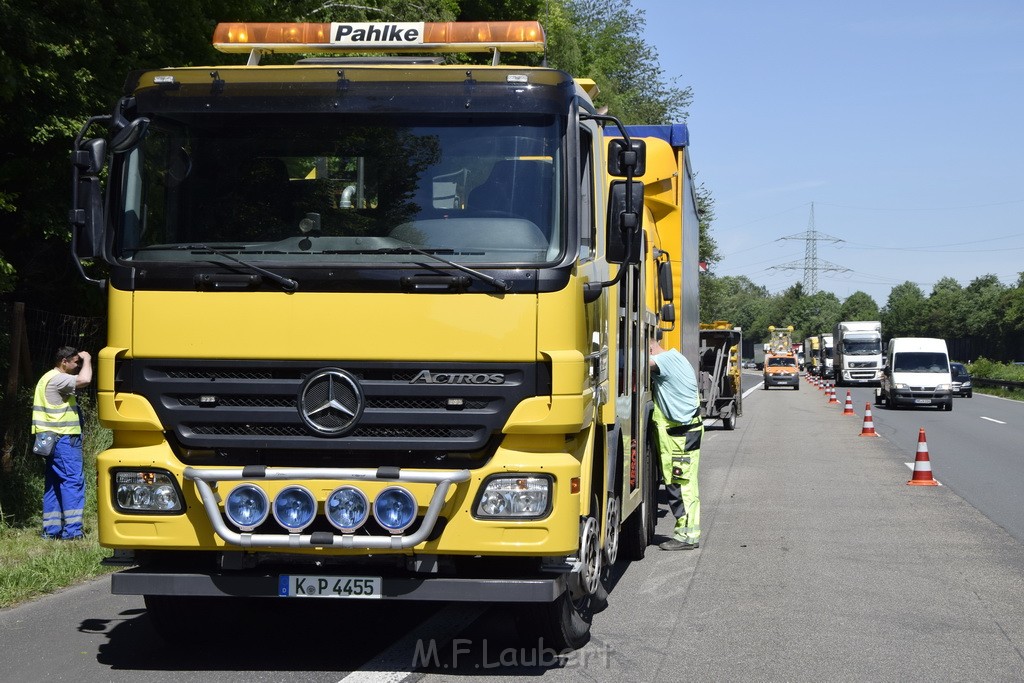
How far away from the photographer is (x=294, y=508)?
19.1ft

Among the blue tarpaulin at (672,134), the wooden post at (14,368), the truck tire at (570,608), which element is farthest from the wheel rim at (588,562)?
the wooden post at (14,368)

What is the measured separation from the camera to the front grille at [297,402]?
231 inches

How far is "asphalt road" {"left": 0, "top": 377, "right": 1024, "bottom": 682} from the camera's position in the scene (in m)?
6.27

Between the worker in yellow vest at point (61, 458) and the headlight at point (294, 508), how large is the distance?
5461 millimetres

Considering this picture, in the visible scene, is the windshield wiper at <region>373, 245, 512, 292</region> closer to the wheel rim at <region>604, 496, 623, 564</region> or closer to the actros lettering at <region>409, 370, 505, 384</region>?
the actros lettering at <region>409, 370, 505, 384</region>

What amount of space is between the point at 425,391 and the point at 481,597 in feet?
3.25

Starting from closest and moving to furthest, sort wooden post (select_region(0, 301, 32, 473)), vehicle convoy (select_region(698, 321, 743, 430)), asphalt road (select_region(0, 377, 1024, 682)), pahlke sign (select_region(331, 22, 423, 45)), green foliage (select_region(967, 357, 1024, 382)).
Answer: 1. asphalt road (select_region(0, 377, 1024, 682))
2. pahlke sign (select_region(331, 22, 423, 45))
3. wooden post (select_region(0, 301, 32, 473))
4. vehicle convoy (select_region(698, 321, 743, 430))
5. green foliage (select_region(967, 357, 1024, 382))

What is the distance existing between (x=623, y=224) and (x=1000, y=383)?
5172 cm

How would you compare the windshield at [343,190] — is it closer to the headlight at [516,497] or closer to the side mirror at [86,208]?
the side mirror at [86,208]

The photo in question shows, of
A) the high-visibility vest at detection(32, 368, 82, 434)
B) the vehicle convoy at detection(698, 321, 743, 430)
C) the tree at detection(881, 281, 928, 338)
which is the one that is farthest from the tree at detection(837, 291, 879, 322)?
the high-visibility vest at detection(32, 368, 82, 434)

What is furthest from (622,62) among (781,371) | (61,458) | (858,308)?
(858,308)

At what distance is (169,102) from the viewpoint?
6.29 metres

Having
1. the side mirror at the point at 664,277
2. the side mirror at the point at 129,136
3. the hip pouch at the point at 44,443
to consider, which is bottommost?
the hip pouch at the point at 44,443

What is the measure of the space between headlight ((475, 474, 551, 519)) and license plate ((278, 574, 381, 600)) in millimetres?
613
